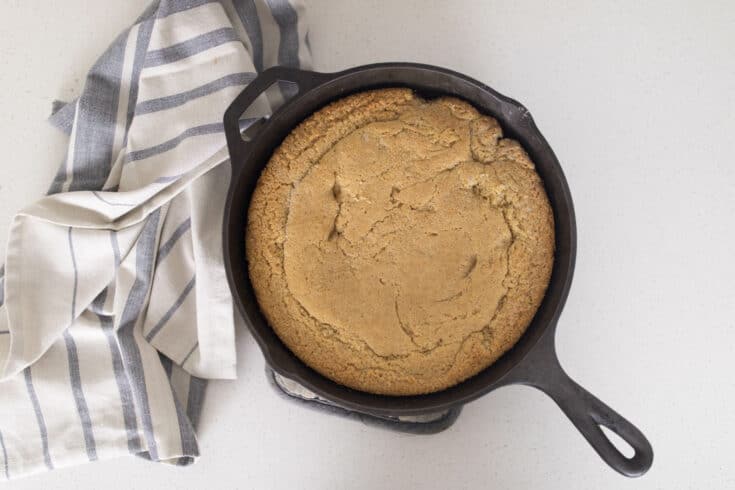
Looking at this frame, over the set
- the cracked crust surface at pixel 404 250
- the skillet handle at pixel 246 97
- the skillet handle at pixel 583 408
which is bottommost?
the skillet handle at pixel 583 408

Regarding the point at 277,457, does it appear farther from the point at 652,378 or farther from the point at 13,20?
the point at 13,20

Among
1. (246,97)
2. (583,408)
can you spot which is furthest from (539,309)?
(246,97)

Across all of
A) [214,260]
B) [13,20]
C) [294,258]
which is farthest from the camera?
[13,20]

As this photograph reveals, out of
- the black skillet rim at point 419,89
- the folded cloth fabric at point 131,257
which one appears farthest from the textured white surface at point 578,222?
the black skillet rim at point 419,89

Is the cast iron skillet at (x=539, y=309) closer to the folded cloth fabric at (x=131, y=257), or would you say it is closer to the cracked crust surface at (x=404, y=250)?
the cracked crust surface at (x=404, y=250)

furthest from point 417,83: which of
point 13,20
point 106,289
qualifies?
point 13,20

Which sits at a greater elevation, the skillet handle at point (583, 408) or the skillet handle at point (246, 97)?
the skillet handle at point (246, 97)

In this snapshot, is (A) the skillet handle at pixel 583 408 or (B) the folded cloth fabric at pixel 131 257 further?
(B) the folded cloth fabric at pixel 131 257
